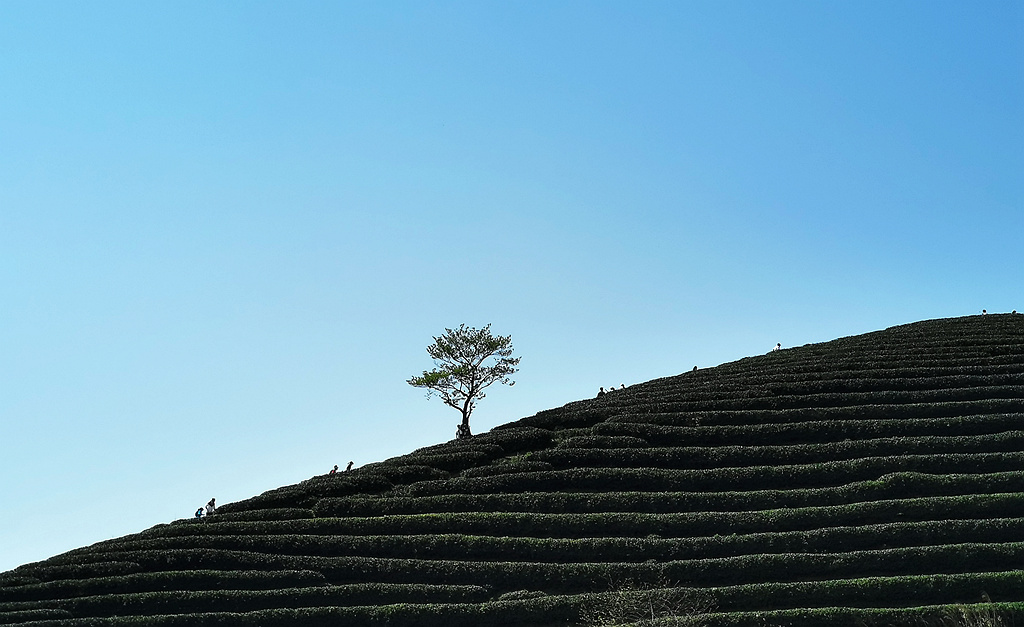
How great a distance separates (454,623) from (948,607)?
45.3 ft

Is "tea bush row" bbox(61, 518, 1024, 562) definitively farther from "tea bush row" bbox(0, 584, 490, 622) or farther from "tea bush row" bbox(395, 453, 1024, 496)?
"tea bush row" bbox(395, 453, 1024, 496)

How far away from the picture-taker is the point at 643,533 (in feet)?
93.5

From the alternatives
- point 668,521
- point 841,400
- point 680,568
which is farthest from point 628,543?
point 841,400

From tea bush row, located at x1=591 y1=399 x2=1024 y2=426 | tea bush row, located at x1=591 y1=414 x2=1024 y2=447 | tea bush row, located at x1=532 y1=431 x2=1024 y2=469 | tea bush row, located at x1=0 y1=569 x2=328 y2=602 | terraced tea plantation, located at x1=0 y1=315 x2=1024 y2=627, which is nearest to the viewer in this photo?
terraced tea plantation, located at x1=0 y1=315 x2=1024 y2=627

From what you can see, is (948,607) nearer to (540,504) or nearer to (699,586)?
(699,586)

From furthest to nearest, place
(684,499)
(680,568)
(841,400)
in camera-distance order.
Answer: (841,400) → (684,499) → (680,568)

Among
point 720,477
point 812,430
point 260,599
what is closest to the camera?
point 260,599

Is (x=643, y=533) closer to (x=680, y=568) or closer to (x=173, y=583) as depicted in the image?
(x=680, y=568)

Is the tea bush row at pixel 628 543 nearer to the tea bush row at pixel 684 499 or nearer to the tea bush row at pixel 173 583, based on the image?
→ the tea bush row at pixel 173 583

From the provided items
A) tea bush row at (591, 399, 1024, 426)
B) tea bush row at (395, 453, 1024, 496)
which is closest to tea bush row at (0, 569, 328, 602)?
tea bush row at (395, 453, 1024, 496)

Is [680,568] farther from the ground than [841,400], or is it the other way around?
[841,400]

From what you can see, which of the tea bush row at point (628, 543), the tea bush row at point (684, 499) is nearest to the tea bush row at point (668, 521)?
the tea bush row at point (628, 543)

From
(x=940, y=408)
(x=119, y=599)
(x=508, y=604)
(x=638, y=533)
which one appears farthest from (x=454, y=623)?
(x=940, y=408)

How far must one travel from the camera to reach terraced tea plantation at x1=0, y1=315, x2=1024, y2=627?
24.3 meters
